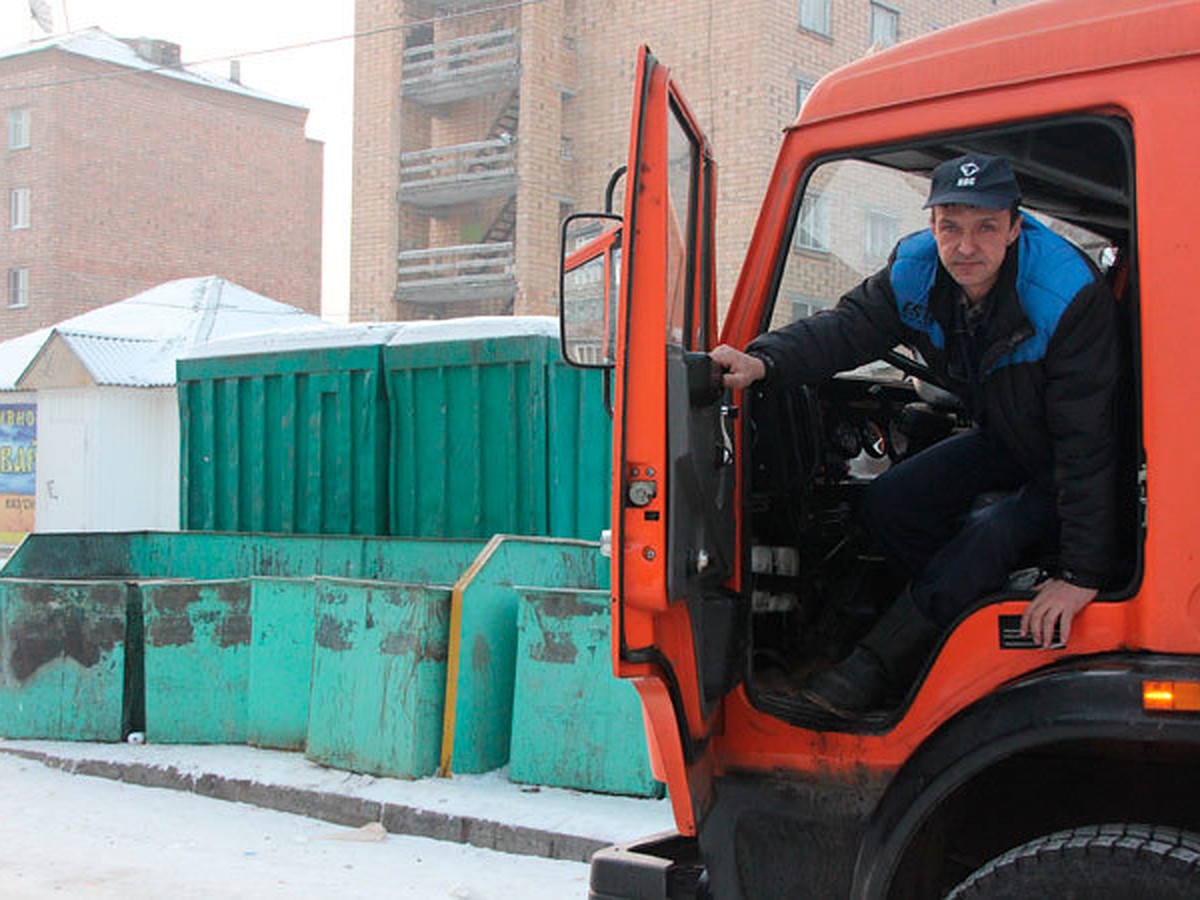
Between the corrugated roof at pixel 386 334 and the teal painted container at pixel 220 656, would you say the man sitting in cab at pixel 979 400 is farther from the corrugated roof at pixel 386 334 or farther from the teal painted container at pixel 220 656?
the corrugated roof at pixel 386 334

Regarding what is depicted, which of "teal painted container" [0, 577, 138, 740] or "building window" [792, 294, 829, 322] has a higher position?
"building window" [792, 294, 829, 322]

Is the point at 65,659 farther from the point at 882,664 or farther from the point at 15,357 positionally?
the point at 15,357

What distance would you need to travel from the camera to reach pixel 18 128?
117 feet

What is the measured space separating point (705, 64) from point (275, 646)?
646 inches

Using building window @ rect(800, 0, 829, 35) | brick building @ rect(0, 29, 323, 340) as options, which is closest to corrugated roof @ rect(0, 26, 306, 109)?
brick building @ rect(0, 29, 323, 340)

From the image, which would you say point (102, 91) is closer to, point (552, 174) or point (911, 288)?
point (552, 174)

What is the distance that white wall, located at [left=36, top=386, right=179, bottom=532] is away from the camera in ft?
66.2

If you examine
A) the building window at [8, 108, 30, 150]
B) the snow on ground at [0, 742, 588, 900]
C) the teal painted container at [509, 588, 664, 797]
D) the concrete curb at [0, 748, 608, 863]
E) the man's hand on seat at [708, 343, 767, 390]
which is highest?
the building window at [8, 108, 30, 150]

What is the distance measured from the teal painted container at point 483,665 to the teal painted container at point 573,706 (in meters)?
0.24

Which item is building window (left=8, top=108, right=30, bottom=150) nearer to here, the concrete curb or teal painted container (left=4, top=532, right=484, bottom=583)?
teal painted container (left=4, top=532, right=484, bottom=583)

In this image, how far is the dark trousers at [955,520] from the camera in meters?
2.90

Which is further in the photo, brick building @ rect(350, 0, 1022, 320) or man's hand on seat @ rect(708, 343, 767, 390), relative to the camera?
brick building @ rect(350, 0, 1022, 320)

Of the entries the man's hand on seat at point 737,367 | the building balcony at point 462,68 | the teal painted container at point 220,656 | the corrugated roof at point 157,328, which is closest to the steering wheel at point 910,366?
the man's hand on seat at point 737,367

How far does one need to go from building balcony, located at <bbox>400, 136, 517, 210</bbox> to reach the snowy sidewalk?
18528mm
